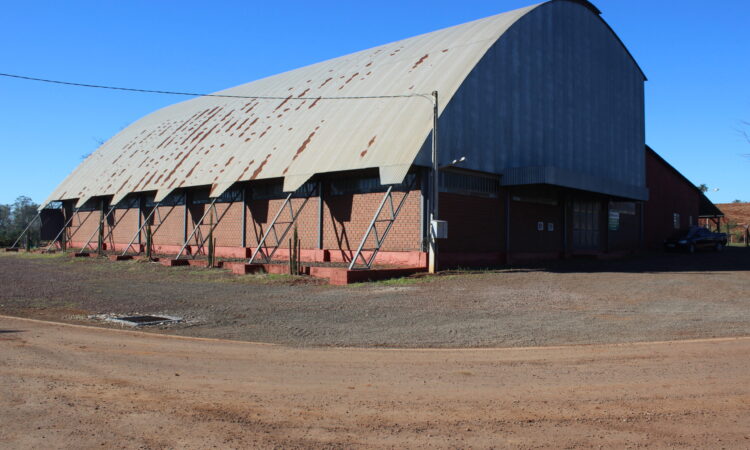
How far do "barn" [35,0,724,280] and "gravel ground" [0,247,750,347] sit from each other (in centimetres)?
301

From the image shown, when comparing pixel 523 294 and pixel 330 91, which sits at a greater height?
pixel 330 91

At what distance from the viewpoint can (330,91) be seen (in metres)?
28.3

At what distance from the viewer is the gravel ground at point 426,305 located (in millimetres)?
9875

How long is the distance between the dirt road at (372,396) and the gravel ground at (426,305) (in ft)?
3.80

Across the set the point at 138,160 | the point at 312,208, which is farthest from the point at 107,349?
the point at 138,160

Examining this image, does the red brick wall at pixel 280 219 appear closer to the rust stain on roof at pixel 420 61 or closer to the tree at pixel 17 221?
the rust stain on roof at pixel 420 61

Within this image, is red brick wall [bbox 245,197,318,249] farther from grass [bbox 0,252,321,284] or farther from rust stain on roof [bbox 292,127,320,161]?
grass [bbox 0,252,321,284]

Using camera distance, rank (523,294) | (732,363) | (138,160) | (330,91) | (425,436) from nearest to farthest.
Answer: (425,436) < (732,363) < (523,294) < (330,91) < (138,160)

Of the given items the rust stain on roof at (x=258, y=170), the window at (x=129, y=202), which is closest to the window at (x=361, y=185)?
the rust stain on roof at (x=258, y=170)

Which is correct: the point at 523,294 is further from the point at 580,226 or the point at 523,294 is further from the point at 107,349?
the point at 580,226

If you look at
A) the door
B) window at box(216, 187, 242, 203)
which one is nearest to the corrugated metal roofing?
window at box(216, 187, 242, 203)

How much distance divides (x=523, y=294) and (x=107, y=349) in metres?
9.83

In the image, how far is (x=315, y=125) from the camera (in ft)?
85.8

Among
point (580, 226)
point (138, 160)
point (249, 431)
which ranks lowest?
point (249, 431)
